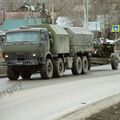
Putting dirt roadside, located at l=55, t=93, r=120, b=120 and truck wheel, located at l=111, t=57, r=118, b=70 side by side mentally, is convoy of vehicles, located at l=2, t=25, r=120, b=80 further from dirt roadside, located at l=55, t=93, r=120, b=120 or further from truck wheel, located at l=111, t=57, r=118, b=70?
dirt roadside, located at l=55, t=93, r=120, b=120

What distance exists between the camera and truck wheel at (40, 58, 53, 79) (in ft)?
83.7

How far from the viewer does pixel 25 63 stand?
25047 millimetres

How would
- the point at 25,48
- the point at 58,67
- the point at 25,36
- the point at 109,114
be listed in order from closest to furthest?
the point at 109,114 < the point at 25,48 < the point at 25,36 < the point at 58,67

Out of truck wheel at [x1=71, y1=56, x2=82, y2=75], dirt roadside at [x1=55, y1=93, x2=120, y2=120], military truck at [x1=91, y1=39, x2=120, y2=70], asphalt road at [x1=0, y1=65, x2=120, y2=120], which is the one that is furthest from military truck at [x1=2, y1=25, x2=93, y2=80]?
dirt roadside at [x1=55, y1=93, x2=120, y2=120]

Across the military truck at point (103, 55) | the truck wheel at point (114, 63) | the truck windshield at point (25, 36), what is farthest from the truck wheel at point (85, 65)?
the truck windshield at point (25, 36)

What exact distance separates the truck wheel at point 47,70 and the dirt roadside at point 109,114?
13.0 m

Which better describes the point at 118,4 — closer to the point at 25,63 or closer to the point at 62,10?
the point at 62,10

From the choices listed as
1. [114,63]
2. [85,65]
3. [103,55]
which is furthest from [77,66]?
[114,63]

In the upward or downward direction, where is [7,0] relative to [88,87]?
upward

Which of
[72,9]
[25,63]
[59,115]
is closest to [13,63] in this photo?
[25,63]

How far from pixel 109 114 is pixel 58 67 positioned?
15.6 m

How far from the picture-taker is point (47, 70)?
25734 millimetres

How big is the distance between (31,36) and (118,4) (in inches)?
1980

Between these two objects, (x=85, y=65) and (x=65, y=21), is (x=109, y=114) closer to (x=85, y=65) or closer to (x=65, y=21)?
(x=85, y=65)
